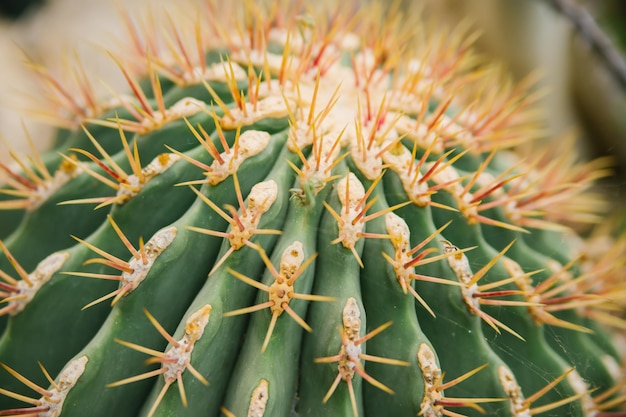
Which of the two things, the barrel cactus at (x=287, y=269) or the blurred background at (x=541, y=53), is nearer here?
the barrel cactus at (x=287, y=269)

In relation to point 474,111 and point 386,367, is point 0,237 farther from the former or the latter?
point 474,111

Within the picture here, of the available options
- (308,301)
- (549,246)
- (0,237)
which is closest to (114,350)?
(308,301)

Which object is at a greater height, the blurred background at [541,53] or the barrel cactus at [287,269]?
the blurred background at [541,53]

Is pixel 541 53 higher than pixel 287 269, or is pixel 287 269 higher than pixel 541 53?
pixel 541 53

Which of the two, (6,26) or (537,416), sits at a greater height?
(6,26)

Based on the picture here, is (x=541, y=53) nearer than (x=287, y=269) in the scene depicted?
No
